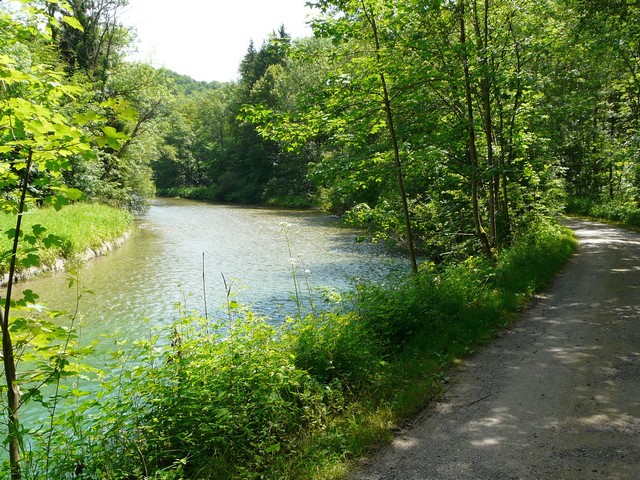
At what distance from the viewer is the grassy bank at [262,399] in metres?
4.02

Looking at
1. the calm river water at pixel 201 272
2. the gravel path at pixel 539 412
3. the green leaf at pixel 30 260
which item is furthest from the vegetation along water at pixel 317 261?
the gravel path at pixel 539 412

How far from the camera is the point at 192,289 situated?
48.3 feet

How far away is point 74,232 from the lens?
1873cm

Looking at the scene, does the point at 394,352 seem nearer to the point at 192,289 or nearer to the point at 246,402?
the point at 246,402

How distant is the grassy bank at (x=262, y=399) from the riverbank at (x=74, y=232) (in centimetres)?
949

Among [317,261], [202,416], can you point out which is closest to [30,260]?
[202,416]

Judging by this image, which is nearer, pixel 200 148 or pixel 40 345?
pixel 40 345

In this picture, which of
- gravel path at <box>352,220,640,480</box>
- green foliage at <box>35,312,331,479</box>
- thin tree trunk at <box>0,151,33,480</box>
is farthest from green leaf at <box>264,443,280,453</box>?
thin tree trunk at <box>0,151,33,480</box>

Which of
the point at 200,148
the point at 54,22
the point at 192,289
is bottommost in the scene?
the point at 192,289

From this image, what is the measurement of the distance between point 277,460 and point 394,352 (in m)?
2.86

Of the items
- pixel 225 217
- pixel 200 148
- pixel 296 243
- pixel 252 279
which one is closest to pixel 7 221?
pixel 252 279

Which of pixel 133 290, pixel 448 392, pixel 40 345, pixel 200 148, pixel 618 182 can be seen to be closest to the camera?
pixel 40 345

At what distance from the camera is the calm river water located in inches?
477

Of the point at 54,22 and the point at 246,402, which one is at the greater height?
the point at 54,22
